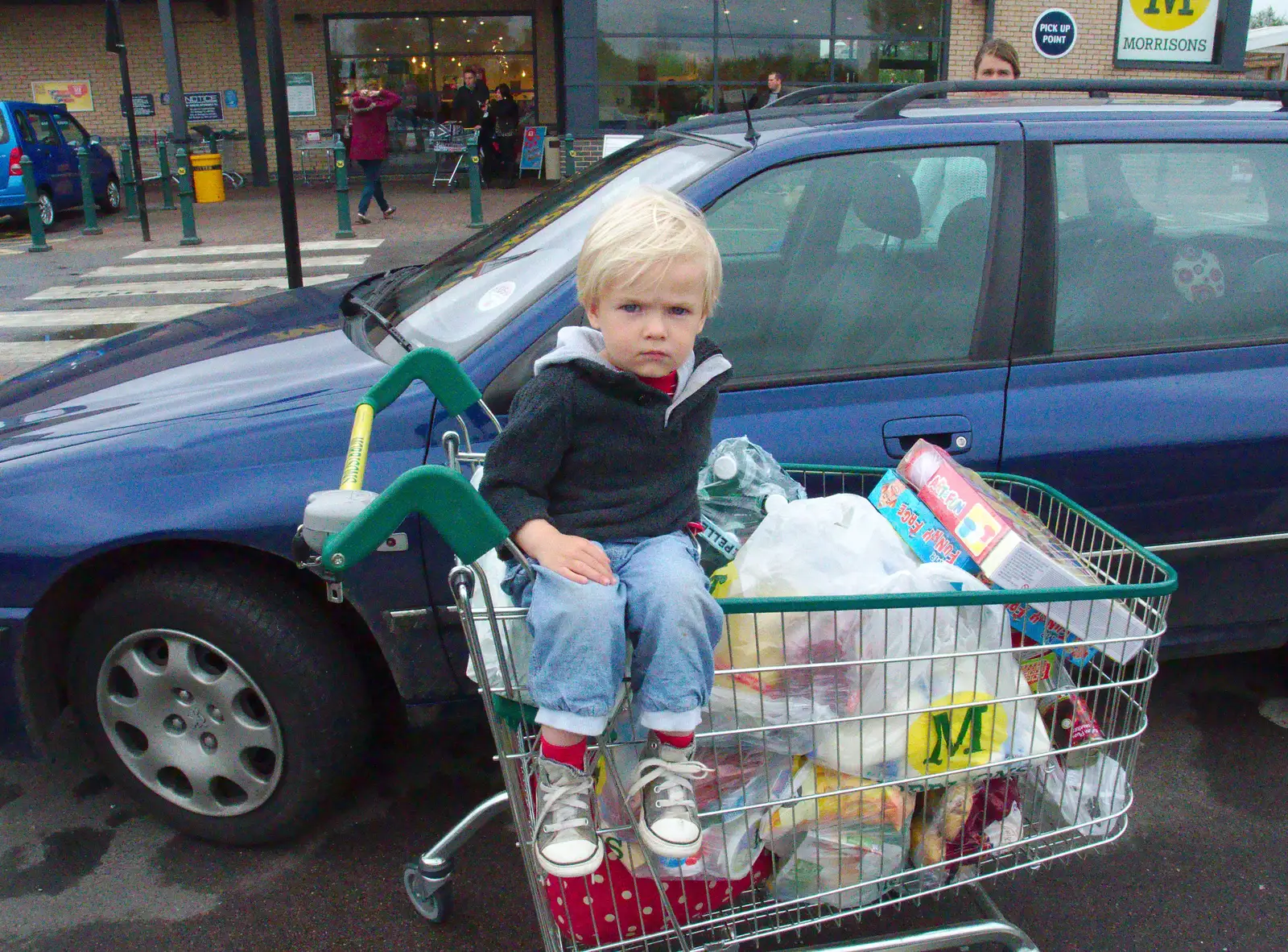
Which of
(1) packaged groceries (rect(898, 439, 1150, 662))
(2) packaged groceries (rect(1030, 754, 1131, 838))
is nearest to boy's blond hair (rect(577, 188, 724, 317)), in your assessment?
(1) packaged groceries (rect(898, 439, 1150, 662))

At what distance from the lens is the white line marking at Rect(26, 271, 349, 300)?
32.3 feet

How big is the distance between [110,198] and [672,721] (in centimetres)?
1751

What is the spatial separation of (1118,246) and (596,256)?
67.4 inches


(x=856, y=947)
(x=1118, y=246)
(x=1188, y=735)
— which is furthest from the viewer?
(x=1188, y=735)

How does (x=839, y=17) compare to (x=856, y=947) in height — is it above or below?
above

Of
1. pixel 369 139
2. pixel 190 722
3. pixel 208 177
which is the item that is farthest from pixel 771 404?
pixel 208 177

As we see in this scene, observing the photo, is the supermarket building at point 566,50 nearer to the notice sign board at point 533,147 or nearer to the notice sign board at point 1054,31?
the notice sign board at point 1054,31

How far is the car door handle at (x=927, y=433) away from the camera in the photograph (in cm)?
268

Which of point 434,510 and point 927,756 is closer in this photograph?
point 434,510

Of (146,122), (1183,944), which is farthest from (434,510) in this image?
(146,122)

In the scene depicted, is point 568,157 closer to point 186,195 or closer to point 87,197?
point 186,195

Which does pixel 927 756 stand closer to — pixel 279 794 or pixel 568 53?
pixel 279 794

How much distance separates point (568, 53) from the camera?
16828mm

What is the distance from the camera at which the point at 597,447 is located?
6.56ft
